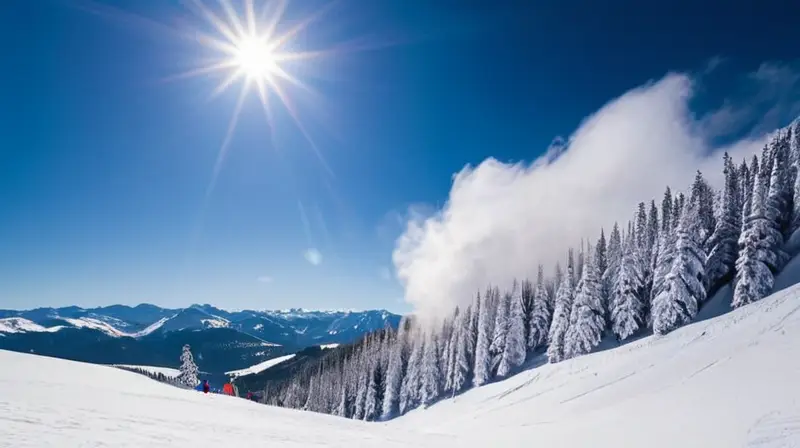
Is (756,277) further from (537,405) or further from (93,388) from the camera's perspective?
(93,388)

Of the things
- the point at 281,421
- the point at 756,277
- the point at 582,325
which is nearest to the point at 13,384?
the point at 281,421

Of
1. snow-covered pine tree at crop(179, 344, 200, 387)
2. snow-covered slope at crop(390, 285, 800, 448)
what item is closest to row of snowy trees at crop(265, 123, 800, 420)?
snow-covered slope at crop(390, 285, 800, 448)

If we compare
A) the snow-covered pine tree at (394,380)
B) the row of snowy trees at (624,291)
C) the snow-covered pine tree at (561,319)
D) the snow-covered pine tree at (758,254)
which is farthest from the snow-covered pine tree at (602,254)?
the snow-covered pine tree at (394,380)

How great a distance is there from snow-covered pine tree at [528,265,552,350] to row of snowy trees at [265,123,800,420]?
16 cm

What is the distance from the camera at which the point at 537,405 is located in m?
33.5

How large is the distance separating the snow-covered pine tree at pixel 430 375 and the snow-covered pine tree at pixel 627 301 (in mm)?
30772

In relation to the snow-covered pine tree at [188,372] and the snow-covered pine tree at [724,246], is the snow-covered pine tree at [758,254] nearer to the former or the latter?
the snow-covered pine tree at [724,246]

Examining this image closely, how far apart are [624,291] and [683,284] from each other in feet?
24.5

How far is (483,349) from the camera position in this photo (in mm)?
59281

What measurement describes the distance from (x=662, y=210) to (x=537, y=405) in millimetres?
37776

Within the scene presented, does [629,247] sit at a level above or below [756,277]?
above

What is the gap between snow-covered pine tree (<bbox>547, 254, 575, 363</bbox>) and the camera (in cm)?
4869

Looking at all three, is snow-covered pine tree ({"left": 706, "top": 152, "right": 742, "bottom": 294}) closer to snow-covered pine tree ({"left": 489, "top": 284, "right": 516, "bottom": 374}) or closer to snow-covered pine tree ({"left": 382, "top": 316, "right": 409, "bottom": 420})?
snow-covered pine tree ({"left": 489, "top": 284, "right": 516, "bottom": 374})

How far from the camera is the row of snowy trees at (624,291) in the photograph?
38.6 metres
